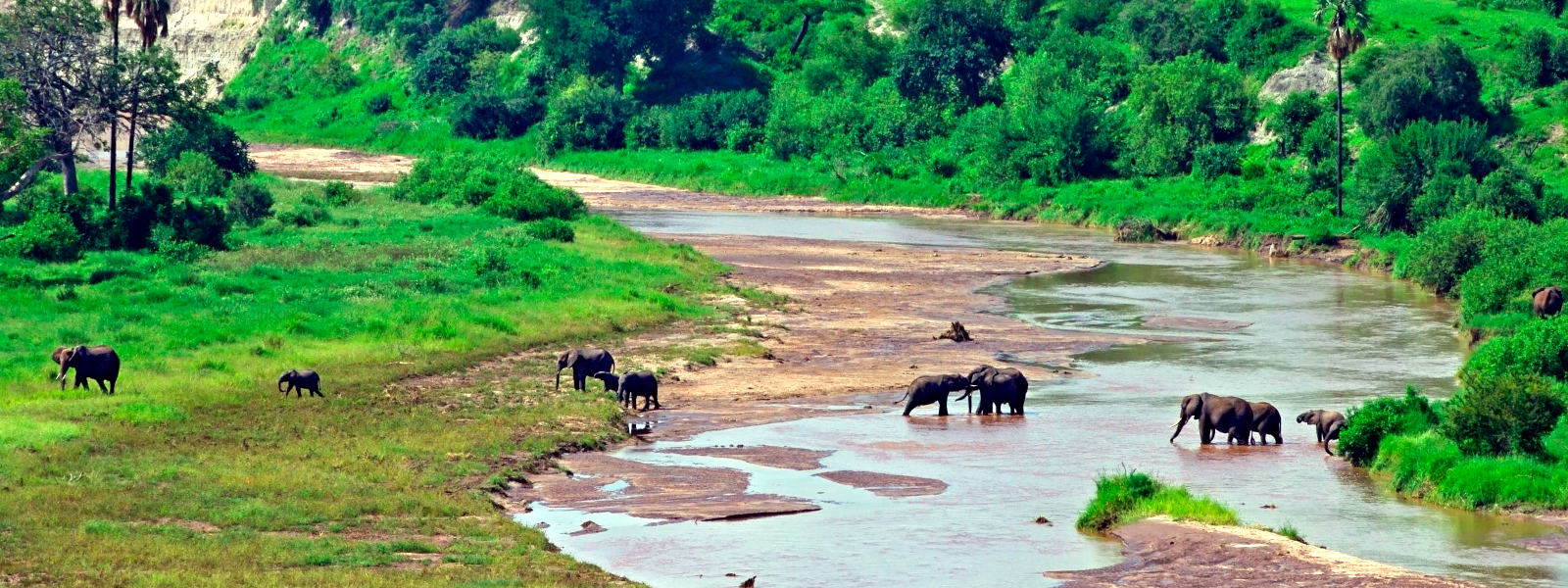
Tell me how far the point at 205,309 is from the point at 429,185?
94.1 ft

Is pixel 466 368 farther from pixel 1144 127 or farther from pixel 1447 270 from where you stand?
pixel 1144 127

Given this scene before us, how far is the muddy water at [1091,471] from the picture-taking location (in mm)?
19516

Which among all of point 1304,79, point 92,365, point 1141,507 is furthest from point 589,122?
point 1141,507

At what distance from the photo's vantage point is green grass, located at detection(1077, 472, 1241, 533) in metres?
20.9

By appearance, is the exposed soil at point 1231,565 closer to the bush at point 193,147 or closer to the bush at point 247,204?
the bush at point 247,204

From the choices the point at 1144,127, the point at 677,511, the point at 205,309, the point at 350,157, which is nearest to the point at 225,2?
the point at 350,157

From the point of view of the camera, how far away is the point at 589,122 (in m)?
88.6

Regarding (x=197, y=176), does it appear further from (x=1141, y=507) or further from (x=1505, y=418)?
(x=1505, y=418)

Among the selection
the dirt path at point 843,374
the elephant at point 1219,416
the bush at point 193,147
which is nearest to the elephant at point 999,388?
the dirt path at point 843,374

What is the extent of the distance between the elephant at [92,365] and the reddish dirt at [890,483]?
9.88 metres

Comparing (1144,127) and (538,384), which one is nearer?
(538,384)

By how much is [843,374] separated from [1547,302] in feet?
47.1

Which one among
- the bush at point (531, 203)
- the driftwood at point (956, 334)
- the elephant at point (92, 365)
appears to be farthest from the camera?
the bush at point (531, 203)

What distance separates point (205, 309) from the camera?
33844 millimetres
